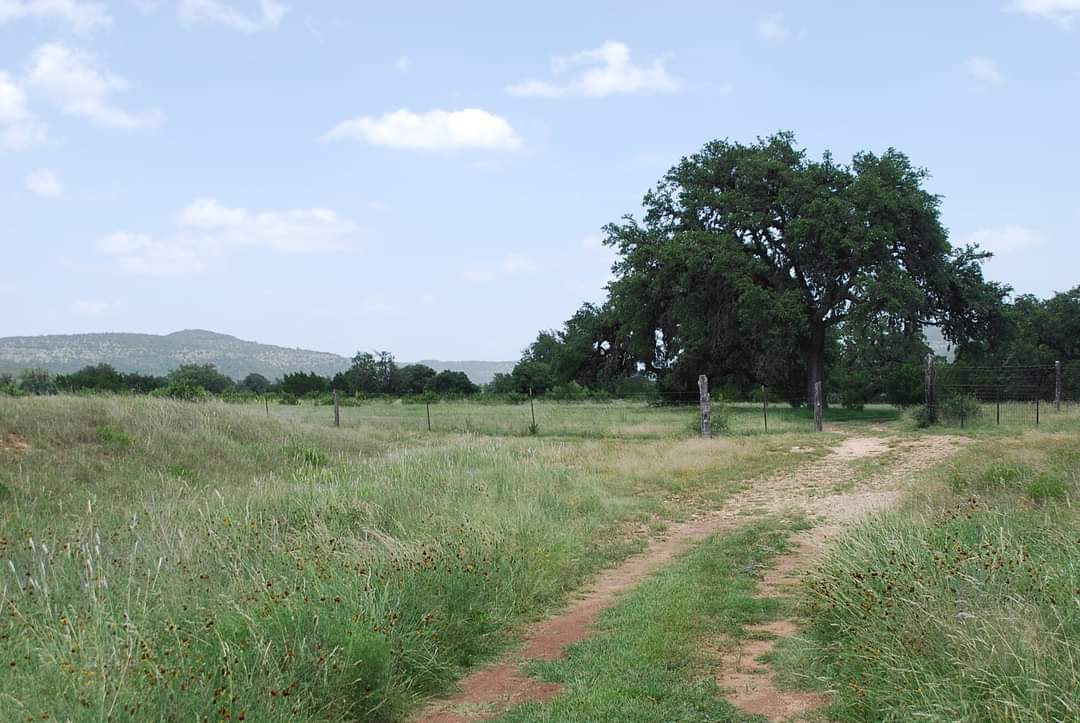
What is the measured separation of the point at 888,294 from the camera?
32750 mm

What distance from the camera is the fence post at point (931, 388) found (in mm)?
27770

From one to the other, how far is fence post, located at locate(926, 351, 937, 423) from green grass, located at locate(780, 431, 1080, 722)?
827 inches

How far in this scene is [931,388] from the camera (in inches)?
1110

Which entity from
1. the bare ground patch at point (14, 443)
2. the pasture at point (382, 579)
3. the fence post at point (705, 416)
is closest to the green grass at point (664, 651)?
the pasture at point (382, 579)

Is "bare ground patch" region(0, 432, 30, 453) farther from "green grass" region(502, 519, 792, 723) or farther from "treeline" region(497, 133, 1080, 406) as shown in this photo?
"treeline" region(497, 133, 1080, 406)

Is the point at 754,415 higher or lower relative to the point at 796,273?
lower

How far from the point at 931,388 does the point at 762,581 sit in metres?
22.8

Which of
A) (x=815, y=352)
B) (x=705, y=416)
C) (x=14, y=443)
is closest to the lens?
(x=14, y=443)

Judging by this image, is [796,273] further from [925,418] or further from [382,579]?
[382,579]

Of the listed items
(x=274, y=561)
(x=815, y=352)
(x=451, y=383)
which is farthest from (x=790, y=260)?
(x=451, y=383)

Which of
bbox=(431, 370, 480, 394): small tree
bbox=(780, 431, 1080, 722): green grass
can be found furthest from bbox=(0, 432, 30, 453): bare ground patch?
bbox=(431, 370, 480, 394): small tree

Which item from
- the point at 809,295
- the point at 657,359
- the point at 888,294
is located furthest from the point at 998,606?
the point at 657,359

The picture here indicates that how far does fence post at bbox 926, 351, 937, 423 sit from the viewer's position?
27.8 m

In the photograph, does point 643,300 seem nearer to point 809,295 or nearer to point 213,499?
point 809,295
